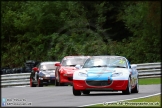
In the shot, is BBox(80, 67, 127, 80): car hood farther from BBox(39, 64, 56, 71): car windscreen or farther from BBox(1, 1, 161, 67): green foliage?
BBox(1, 1, 161, 67): green foliage

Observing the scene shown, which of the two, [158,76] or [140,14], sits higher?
[140,14]

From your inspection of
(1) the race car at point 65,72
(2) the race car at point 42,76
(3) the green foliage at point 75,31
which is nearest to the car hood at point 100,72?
(1) the race car at point 65,72

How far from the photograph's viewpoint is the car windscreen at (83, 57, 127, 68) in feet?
70.2

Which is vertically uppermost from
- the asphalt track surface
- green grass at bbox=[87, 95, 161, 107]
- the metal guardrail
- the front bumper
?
the front bumper

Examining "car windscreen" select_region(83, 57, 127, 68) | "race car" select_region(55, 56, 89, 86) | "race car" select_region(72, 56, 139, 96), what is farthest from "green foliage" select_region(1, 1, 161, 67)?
"race car" select_region(72, 56, 139, 96)

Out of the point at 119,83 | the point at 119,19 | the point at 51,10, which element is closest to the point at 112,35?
the point at 119,19

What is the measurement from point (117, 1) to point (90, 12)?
2.73 m

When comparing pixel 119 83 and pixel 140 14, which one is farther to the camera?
pixel 140 14

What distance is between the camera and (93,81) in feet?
66.1

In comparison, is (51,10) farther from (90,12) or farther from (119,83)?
(119,83)

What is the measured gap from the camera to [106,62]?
70.6 feet

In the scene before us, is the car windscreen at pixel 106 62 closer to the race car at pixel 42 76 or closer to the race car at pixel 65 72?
the race car at pixel 65 72

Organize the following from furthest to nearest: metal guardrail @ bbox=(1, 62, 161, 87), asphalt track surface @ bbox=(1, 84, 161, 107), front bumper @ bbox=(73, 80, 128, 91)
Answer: metal guardrail @ bbox=(1, 62, 161, 87), front bumper @ bbox=(73, 80, 128, 91), asphalt track surface @ bbox=(1, 84, 161, 107)

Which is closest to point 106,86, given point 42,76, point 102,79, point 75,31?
point 102,79
